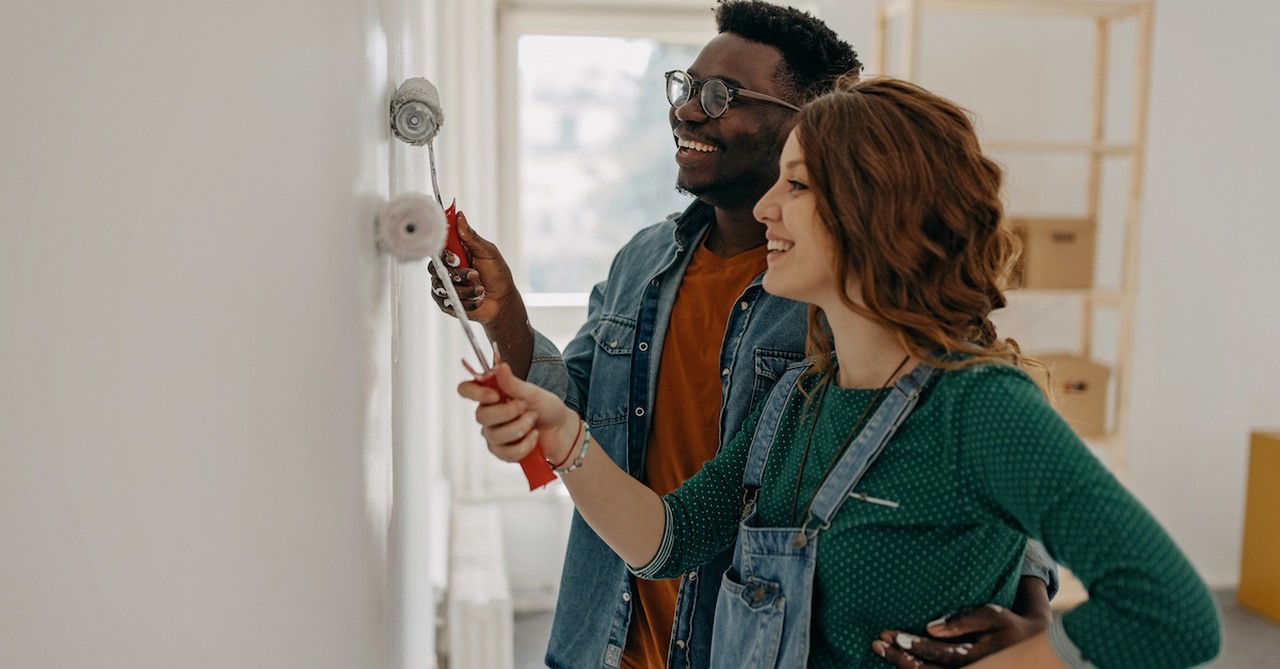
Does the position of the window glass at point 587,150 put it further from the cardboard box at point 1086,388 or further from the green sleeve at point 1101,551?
the green sleeve at point 1101,551

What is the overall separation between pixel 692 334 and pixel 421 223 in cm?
62

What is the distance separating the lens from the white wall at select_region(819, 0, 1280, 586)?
160 inches

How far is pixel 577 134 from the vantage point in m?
4.02

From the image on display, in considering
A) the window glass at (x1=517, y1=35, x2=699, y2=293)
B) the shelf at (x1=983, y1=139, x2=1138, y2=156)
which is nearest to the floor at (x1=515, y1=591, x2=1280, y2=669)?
the window glass at (x1=517, y1=35, x2=699, y2=293)

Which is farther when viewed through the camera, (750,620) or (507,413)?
(750,620)

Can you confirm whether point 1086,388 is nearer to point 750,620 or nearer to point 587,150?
point 587,150

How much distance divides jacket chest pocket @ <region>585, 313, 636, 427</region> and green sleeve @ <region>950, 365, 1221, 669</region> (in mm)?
626

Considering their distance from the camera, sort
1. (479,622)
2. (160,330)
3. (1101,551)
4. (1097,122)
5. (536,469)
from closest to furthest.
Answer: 1. (160,330)
2. (1101,551)
3. (536,469)
4. (479,622)
5. (1097,122)

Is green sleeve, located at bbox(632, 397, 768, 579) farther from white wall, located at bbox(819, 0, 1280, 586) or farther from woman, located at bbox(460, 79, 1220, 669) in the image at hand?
white wall, located at bbox(819, 0, 1280, 586)

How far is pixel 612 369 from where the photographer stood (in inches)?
56.2

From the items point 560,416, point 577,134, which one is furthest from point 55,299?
point 577,134

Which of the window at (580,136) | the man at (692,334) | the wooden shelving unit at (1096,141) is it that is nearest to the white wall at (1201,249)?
the wooden shelving unit at (1096,141)

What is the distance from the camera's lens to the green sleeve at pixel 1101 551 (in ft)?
2.63

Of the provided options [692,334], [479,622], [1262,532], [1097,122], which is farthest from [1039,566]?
[1262,532]
